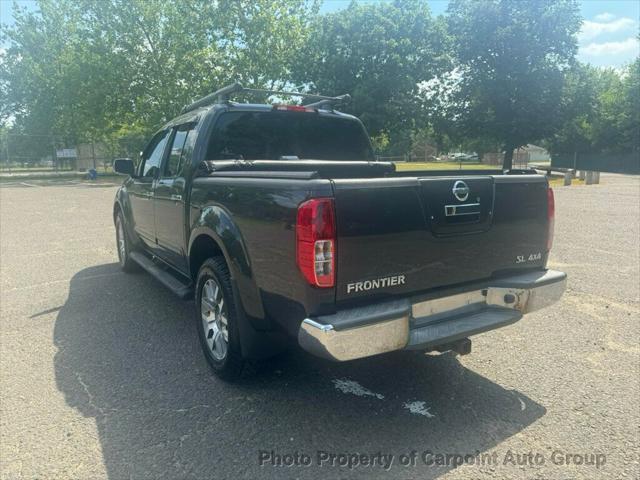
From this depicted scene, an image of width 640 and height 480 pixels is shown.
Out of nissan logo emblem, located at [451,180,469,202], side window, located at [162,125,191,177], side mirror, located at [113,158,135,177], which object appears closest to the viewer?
nissan logo emblem, located at [451,180,469,202]

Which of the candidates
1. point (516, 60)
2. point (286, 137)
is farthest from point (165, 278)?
point (516, 60)

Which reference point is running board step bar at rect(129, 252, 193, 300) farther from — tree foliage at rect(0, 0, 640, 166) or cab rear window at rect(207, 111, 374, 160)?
tree foliage at rect(0, 0, 640, 166)

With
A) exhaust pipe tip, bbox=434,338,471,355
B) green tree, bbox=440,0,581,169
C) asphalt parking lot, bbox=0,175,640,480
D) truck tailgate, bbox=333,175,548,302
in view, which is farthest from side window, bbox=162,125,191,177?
green tree, bbox=440,0,581,169

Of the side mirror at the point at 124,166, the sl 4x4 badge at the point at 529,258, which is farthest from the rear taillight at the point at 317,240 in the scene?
the side mirror at the point at 124,166

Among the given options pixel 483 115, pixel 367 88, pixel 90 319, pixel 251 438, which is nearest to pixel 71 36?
pixel 367 88

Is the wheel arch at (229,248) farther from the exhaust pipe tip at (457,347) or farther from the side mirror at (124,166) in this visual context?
the side mirror at (124,166)

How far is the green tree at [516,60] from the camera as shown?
113ft

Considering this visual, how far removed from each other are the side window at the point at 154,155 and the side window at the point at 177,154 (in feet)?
1.04

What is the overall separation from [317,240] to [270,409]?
1323mm

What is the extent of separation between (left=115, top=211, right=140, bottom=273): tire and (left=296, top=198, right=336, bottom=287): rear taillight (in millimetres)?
4515

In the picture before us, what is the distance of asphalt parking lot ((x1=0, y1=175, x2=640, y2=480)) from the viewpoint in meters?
2.56

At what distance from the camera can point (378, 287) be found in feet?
8.79

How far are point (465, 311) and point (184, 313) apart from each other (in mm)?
3092

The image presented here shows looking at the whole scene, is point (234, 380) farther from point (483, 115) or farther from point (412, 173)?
point (483, 115)
